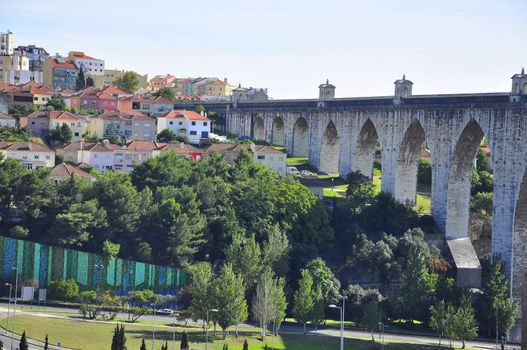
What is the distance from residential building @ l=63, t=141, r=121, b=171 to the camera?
9331 cm

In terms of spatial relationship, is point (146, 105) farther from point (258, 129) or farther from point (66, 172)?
point (66, 172)

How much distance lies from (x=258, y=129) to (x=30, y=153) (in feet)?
104

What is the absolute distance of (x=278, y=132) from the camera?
11281 cm

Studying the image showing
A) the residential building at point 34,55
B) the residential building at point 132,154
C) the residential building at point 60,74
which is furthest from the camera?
the residential building at point 34,55

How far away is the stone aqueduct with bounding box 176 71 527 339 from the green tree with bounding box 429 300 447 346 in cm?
558

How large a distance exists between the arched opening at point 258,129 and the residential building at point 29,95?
1998 centimetres

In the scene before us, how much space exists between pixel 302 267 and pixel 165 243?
889 centimetres

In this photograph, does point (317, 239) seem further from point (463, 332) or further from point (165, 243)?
point (463, 332)

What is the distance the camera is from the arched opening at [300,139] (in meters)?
106

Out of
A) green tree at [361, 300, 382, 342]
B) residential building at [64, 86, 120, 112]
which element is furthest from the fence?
residential building at [64, 86, 120, 112]

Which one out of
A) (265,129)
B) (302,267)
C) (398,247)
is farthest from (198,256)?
(265,129)

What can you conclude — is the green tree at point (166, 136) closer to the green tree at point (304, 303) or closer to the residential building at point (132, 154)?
the residential building at point (132, 154)

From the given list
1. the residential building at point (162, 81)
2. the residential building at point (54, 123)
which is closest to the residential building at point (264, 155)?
the residential building at point (54, 123)

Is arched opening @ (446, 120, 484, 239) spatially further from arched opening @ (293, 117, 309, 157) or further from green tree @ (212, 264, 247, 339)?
arched opening @ (293, 117, 309, 157)
